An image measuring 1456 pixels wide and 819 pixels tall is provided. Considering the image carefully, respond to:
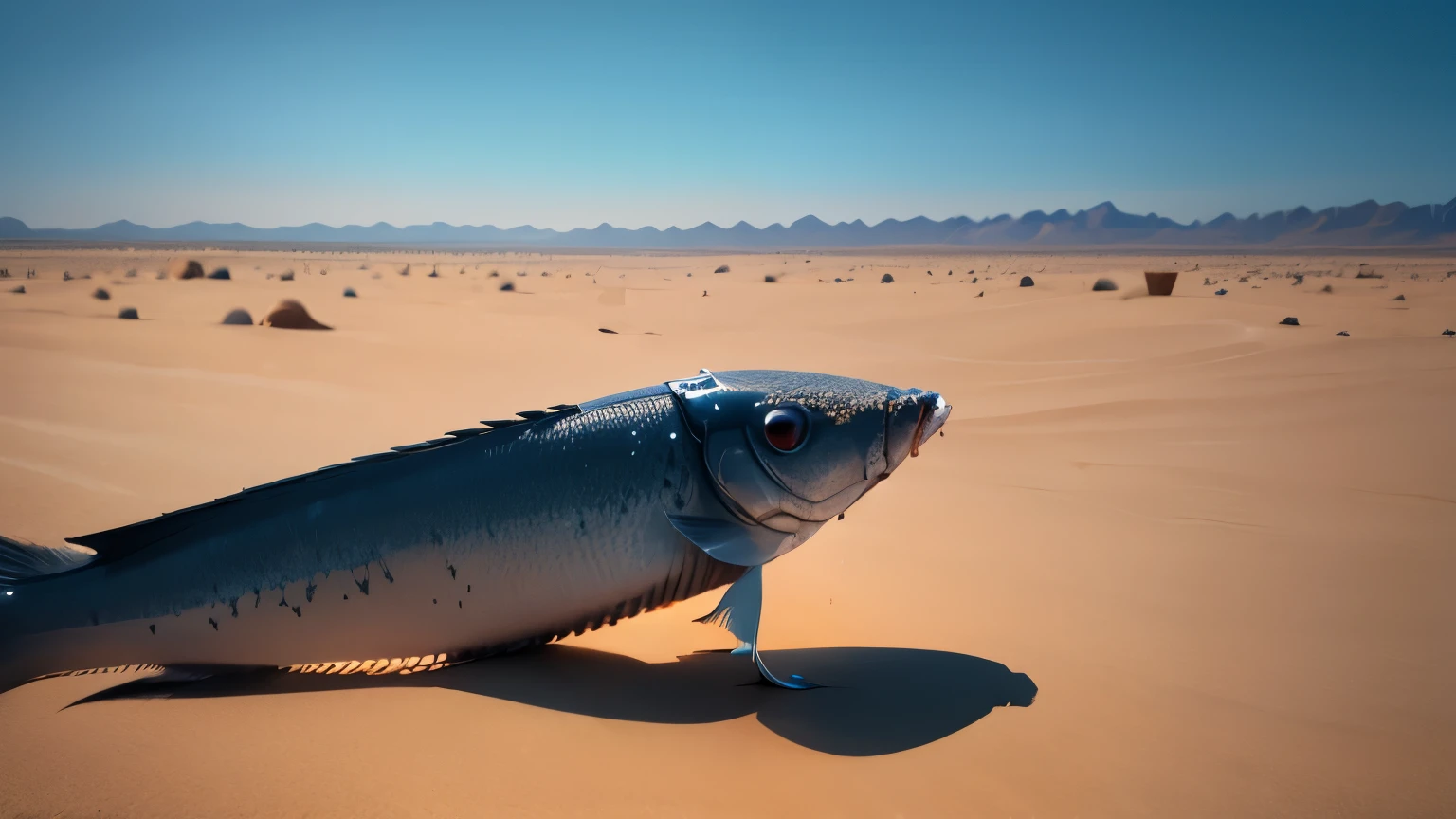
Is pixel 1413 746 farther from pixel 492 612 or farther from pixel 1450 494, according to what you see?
pixel 1450 494

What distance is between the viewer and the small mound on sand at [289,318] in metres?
13.6

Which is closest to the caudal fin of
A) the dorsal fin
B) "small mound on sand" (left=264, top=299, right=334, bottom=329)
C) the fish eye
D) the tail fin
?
the tail fin

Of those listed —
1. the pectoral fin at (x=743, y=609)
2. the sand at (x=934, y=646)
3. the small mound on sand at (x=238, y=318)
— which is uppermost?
the pectoral fin at (x=743, y=609)

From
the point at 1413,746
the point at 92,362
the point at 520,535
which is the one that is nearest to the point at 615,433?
the point at 520,535

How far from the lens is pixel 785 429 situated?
2320 mm

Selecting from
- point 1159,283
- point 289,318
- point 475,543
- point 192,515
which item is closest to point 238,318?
point 289,318

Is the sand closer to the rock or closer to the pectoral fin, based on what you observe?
the pectoral fin

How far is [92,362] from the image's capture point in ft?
26.5

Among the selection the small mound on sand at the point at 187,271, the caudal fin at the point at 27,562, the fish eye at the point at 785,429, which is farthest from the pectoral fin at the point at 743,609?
the small mound on sand at the point at 187,271

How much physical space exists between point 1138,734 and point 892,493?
3.10 metres

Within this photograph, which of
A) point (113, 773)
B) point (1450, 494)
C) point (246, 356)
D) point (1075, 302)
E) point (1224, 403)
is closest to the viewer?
point (113, 773)

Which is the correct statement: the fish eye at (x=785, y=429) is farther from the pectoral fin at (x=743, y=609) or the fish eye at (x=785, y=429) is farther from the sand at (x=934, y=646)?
the sand at (x=934, y=646)

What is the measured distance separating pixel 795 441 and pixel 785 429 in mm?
46

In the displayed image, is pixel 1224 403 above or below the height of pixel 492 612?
below
